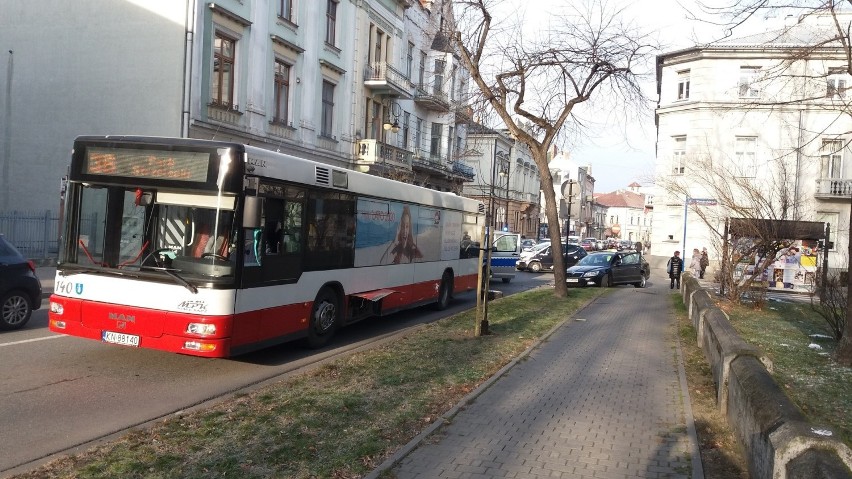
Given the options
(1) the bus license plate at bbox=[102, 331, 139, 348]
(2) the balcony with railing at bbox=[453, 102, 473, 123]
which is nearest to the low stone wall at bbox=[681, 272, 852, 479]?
(1) the bus license plate at bbox=[102, 331, 139, 348]

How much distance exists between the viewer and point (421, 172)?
3969 cm

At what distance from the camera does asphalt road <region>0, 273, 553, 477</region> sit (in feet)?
18.8

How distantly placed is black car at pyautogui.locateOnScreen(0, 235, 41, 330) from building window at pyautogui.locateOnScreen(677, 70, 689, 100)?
133ft

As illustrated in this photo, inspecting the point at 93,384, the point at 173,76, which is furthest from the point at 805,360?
the point at 173,76

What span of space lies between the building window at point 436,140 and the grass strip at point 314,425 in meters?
32.8

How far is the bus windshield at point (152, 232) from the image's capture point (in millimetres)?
7957

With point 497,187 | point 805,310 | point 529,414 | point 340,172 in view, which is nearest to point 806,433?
point 529,414

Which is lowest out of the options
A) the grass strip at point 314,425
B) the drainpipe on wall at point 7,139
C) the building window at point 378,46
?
the grass strip at point 314,425

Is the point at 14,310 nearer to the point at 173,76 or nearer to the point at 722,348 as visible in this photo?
the point at 722,348

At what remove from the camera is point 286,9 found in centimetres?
2566

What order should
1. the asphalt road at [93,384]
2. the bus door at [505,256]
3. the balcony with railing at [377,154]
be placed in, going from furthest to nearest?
1. the balcony with railing at [377,154]
2. the bus door at [505,256]
3. the asphalt road at [93,384]

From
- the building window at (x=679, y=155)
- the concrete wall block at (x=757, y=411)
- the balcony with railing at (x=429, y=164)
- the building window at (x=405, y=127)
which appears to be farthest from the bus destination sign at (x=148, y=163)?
the building window at (x=679, y=155)

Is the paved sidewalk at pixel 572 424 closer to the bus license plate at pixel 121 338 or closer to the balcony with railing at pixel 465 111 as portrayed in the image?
the bus license plate at pixel 121 338

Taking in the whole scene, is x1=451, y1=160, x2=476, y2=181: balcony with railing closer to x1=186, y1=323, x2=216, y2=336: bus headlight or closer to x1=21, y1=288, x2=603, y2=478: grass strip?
x1=21, y1=288, x2=603, y2=478: grass strip
